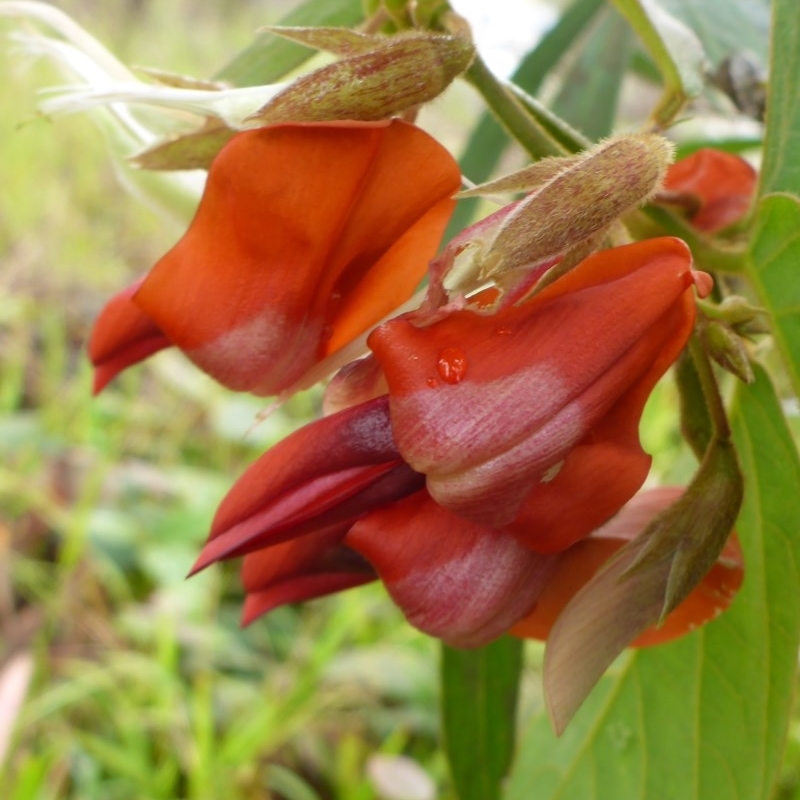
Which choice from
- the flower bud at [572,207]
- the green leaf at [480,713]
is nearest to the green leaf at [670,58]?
the flower bud at [572,207]

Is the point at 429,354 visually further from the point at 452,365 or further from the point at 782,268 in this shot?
the point at 782,268

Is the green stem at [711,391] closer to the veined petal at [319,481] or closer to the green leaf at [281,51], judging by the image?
the veined petal at [319,481]

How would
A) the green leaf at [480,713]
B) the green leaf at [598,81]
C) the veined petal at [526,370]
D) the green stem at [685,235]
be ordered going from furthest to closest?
the green leaf at [598,81] < the green leaf at [480,713] < the green stem at [685,235] < the veined petal at [526,370]

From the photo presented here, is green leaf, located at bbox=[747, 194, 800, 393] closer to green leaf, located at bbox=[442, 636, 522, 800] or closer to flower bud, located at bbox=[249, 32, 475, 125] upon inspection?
flower bud, located at bbox=[249, 32, 475, 125]

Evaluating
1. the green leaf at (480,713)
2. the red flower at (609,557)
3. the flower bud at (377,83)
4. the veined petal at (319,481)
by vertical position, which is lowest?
the green leaf at (480,713)

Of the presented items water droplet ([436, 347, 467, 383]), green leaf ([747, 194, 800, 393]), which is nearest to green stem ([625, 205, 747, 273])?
green leaf ([747, 194, 800, 393])

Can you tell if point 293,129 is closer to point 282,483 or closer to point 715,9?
point 282,483

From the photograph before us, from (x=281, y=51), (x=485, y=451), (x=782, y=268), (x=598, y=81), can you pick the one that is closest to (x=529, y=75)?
(x=598, y=81)

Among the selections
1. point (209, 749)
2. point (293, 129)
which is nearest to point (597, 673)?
point (293, 129)
